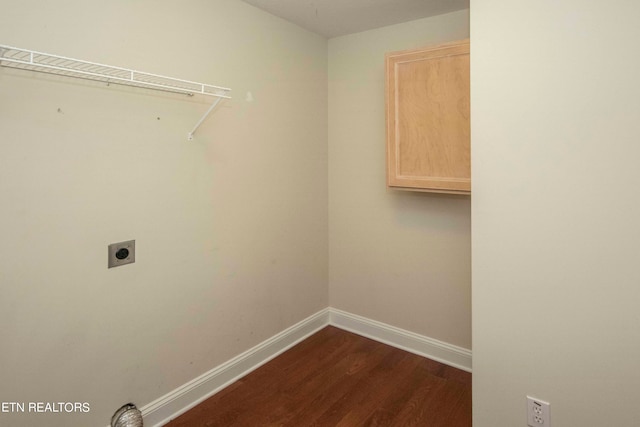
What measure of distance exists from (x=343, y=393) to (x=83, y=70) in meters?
2.15

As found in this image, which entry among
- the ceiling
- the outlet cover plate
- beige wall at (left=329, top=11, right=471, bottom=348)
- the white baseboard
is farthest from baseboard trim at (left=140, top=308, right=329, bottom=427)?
the ceiling

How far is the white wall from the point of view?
130 cm

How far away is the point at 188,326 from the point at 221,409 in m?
0.51

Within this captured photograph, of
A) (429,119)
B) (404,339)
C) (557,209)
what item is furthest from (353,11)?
(404,339)

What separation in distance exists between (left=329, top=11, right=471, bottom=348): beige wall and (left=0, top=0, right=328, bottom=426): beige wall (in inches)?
15.3

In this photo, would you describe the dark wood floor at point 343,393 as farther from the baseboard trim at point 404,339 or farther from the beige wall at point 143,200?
the beige wall at point 143,200

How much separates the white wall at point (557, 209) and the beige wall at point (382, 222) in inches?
33.5

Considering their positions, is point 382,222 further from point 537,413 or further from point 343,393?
point 537,413

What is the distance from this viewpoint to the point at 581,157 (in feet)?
4.47

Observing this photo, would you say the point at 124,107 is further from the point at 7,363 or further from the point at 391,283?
the point at 391,283

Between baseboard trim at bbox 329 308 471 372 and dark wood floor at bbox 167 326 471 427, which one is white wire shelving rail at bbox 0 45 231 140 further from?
baseboard trim at bbox 329 308 471 372

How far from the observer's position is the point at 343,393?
2184 millimetres

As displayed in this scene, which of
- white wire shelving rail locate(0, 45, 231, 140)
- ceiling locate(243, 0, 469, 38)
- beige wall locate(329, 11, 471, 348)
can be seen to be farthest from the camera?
beige wall locate(329, 11, 471, 348)

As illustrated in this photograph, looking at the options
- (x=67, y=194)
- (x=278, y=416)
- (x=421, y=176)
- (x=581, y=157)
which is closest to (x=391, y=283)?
(x=421, y=176)
